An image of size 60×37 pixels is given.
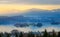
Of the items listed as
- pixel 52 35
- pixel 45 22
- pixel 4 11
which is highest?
pixel 4 11

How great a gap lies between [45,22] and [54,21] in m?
0.08

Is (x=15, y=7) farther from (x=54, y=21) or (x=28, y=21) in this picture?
Answer: (x=54, y=21)

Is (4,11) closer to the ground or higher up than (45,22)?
higher up

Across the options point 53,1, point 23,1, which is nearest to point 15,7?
point 23,1

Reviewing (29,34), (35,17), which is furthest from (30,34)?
(35,17)

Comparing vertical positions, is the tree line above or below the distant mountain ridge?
below

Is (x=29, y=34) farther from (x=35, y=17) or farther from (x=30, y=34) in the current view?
(x=35, y=17)

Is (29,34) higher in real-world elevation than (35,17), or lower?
lower

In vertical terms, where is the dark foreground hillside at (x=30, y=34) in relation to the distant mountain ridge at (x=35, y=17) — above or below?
below

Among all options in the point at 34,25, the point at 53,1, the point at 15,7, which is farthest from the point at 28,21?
the point at 53,1

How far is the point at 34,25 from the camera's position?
1050mm

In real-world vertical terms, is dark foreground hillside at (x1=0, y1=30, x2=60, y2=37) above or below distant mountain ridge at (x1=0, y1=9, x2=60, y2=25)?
below

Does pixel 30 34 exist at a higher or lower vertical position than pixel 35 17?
lower

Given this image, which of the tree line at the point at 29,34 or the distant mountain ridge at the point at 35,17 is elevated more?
the distant mountain ridge at the point at 35,17
